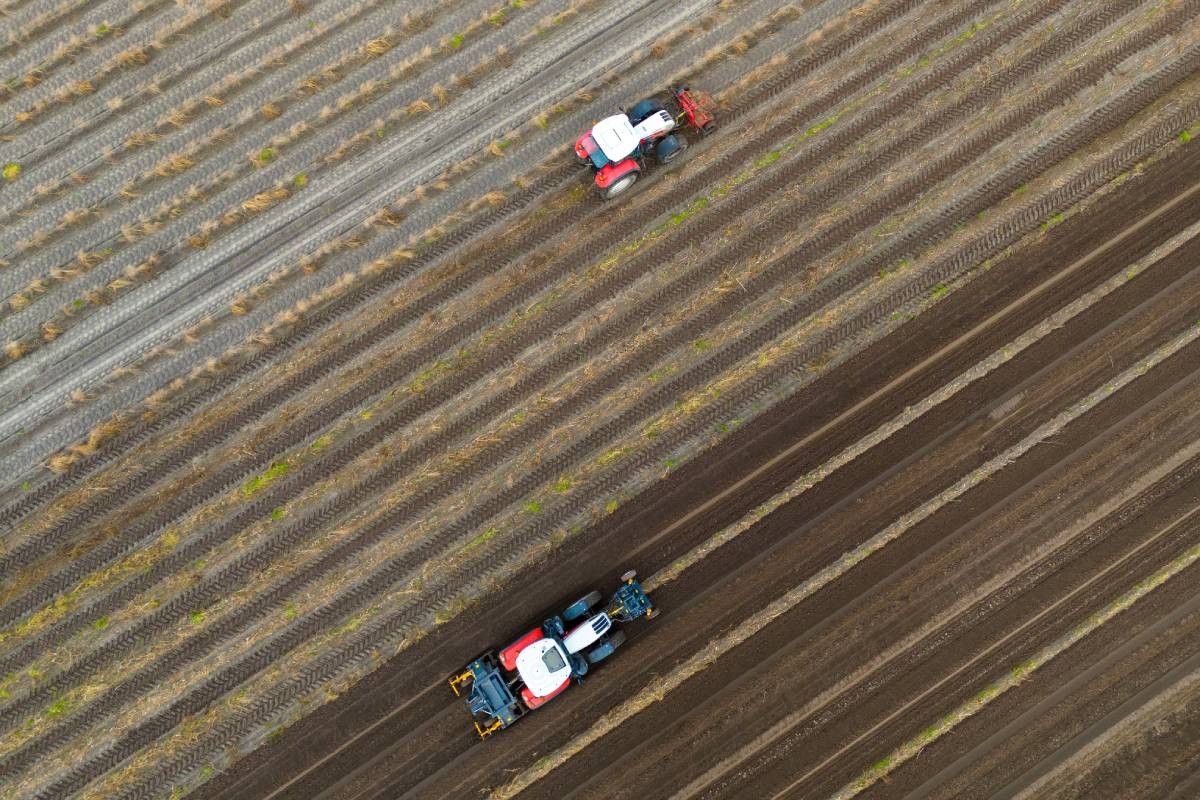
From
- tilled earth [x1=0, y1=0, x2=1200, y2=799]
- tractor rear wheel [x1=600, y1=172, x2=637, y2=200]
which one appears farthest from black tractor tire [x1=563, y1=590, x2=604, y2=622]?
tractor rear wheel [x1=600, y1=172, x2=637, y2=200]

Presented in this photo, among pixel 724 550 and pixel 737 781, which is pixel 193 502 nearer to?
pixel 724 550

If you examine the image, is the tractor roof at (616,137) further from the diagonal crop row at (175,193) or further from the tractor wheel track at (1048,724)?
the tractor wheel track at (1048,724)

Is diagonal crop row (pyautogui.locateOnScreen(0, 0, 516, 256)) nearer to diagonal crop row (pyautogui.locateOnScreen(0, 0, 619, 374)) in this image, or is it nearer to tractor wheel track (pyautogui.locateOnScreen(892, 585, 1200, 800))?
diagonal crop row (pyautogui.locateOnScreen(0, 0, 619, 374))

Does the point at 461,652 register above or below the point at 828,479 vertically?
above

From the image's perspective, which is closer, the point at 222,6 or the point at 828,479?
the point at 828,479

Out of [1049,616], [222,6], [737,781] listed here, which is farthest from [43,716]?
Result: [1049,616]
